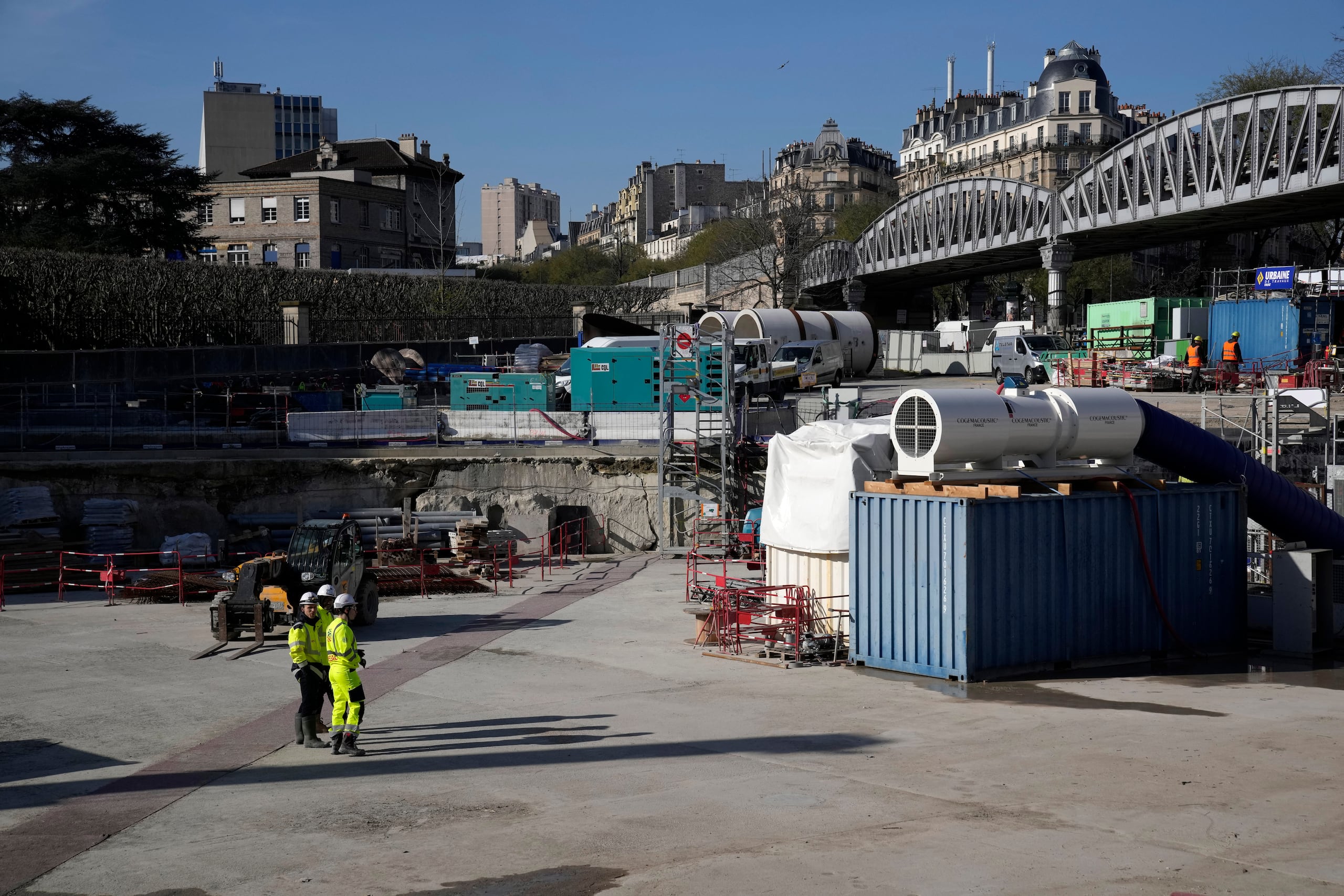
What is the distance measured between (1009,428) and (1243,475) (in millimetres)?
4236

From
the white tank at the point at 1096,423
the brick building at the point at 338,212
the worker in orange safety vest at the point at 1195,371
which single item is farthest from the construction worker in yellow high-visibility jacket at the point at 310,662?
the brick building at the point at 338,212

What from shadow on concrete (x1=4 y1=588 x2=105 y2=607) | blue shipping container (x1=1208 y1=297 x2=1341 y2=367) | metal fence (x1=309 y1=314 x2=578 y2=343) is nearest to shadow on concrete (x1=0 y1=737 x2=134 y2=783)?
shadow on concrete (x1=4 y1=588 x2=105 y2=607)

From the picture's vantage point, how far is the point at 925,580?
15258mm

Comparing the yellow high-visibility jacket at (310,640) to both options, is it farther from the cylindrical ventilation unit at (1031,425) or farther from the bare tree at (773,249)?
the bare tree at (773,249)

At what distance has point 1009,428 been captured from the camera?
1562cm

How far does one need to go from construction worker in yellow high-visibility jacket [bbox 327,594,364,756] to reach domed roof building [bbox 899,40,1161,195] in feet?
326

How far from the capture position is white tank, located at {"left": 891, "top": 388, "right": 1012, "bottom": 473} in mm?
15305

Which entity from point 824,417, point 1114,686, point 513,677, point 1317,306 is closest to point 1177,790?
point 1114,686

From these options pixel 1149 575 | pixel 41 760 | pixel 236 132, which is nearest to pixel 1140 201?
pixel 1149 575

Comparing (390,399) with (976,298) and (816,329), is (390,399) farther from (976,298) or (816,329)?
(976,298)

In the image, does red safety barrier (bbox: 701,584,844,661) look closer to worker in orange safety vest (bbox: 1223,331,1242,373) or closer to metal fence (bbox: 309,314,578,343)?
worker in orange safety vest (bbox: 1223,331,1242,373)

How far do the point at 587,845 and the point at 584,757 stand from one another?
105 inches

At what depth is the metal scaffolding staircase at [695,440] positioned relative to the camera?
2678cm

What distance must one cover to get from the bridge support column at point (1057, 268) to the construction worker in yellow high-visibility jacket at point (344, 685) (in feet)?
145
